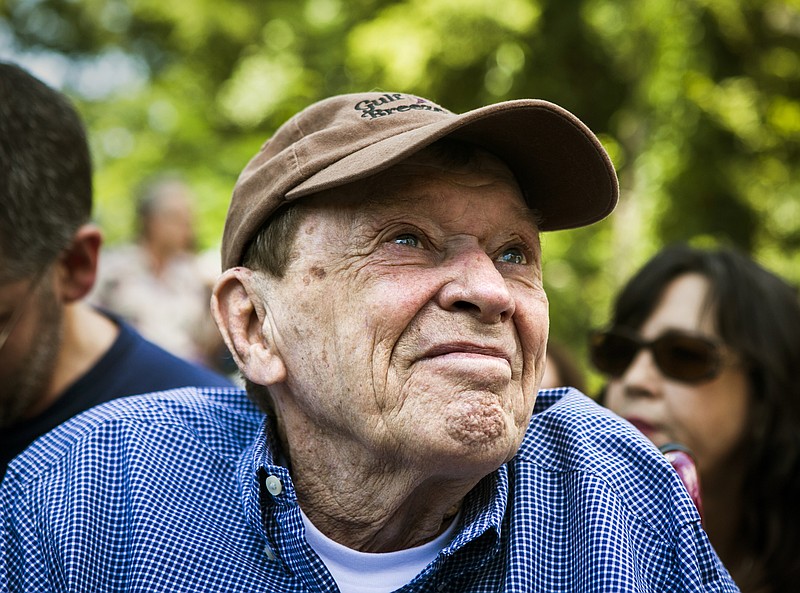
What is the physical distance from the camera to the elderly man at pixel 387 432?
1.84m

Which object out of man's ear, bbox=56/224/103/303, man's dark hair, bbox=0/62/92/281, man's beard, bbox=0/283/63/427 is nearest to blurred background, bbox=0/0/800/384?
man's dark hair, bbox=0/62/92/281

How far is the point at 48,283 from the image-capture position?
9.16 ft

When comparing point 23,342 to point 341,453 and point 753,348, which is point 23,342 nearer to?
point 341,453

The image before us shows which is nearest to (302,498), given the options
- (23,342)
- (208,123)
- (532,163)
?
(532,163)

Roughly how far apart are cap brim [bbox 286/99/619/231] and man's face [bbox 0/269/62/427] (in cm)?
119

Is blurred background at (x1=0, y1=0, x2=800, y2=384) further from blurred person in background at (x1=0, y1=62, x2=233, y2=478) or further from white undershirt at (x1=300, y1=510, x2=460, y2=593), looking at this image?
white undershirt at (x1=300, y1=510, x2=460, y2=593)

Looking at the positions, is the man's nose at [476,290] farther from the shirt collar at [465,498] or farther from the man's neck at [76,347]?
the man's neck at [76,347]


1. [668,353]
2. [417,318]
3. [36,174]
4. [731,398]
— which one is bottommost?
[731,398]

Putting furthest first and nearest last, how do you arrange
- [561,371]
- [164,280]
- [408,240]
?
[164,280], [561,371], [408,240]

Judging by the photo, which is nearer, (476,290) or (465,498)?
(476,290)

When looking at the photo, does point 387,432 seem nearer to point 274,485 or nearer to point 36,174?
point 274,485

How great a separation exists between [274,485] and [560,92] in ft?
33.8

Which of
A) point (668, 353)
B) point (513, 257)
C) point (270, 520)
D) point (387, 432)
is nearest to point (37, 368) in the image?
point (270, 520)

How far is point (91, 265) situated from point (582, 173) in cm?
165
